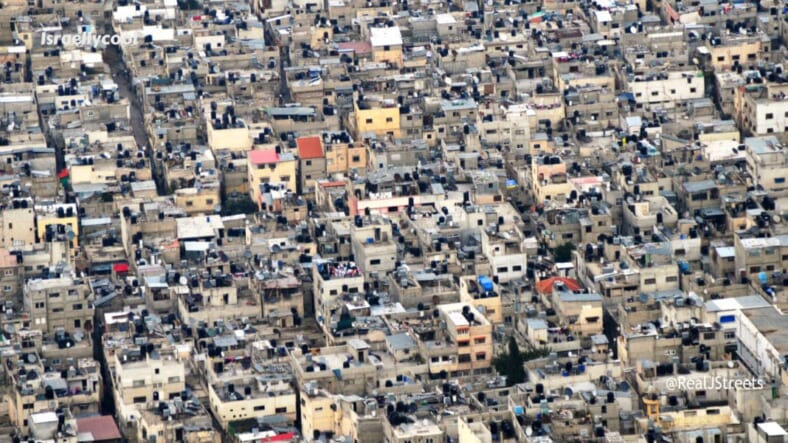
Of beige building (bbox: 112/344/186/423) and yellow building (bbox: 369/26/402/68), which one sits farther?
yellow building (bbox: 369/26/402/68)

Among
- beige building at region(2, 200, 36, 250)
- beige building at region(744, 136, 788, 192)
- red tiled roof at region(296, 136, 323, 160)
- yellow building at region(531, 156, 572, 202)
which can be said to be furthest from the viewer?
red tiled roof at region(296, 136, 323, 160)

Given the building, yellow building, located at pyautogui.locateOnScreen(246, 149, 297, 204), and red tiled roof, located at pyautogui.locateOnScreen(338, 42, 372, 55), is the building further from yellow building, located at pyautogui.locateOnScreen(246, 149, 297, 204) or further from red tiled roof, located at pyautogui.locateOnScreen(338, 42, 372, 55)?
red tiled roof, located at pyautogui.locateOnScreen(338, 42, 372, 55)

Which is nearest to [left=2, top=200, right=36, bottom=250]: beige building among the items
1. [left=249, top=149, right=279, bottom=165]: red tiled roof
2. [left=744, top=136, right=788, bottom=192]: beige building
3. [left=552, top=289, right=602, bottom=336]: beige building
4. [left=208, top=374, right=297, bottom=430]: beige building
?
[left=249, top=149, right=279, bottom=165]: red tiled roof

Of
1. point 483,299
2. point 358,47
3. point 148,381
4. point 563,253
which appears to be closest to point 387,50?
point 358,47

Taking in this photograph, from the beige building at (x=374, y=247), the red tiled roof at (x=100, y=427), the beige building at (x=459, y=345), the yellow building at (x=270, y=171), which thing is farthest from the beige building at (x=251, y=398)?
the yellow building at (x=270, y=171)

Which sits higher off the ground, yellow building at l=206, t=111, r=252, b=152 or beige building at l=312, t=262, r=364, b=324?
yellow building at l=206, t=111, r=252, b=152

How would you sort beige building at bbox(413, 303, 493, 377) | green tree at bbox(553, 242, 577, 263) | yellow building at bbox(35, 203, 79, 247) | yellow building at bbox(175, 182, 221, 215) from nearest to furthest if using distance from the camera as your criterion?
beige building at bbox(413, 303, 493, 377)
green tree at bbox(553, 242, 577, 263)
yellow building at bbox(35, 203, 79, 247)
yellow building at bbox(175, 182, 221, 215)

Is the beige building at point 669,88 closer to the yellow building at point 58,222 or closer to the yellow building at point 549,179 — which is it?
the yellow building at point 549,179

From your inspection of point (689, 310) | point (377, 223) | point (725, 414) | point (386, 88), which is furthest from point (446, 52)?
point (725, 414)
